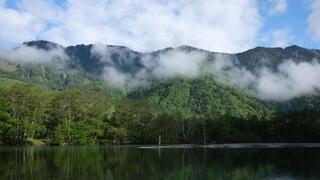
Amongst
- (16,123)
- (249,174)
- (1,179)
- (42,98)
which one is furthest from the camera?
(42,98)

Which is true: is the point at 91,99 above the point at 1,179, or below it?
above

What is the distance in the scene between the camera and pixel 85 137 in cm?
13500

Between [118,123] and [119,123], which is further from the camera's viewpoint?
[118,123]

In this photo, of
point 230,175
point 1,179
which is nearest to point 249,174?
point 230,175

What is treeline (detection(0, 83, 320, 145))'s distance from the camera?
424 ft

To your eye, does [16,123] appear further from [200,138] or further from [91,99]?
[200,138]

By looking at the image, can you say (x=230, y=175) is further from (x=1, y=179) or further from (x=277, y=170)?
(x=1, y=179)

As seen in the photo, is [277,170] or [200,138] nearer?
[277,170]

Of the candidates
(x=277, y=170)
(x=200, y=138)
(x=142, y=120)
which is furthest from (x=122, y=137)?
(x=277, y=170)

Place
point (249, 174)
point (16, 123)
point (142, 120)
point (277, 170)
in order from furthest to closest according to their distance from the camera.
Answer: point (142, 120)
point (16, 123)
point (277, 170)
point (249, 174)

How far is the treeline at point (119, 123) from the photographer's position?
424 ft

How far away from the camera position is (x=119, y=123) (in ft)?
470

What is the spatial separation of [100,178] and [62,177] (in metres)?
3.90

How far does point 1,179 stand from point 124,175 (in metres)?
12.9
